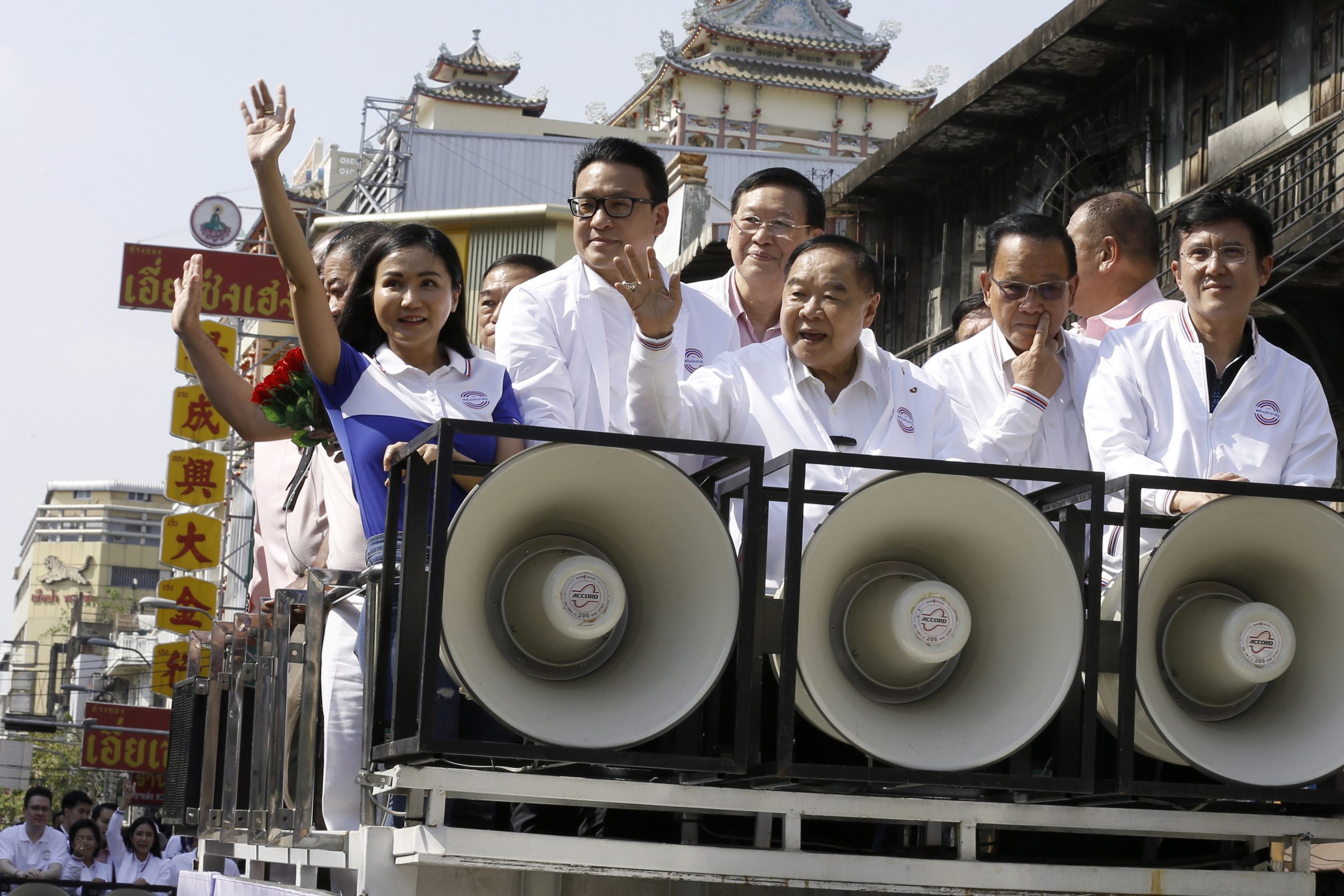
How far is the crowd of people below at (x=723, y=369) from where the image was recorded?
3.73 metres

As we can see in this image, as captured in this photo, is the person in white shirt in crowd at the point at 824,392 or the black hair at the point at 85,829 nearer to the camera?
the person in white shirt in crowd at the point at 824,392

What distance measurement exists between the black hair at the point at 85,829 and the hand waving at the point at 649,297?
11547 mm

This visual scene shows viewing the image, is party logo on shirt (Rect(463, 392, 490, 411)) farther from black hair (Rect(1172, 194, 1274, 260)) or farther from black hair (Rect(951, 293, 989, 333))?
black hair (Rect(951, 293, 989, 333))

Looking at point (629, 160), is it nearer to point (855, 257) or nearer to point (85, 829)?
point (855, 257)

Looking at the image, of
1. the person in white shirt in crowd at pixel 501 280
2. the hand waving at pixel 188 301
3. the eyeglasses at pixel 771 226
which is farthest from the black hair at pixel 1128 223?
the hand waving at pixel 188 301

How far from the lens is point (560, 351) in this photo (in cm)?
457

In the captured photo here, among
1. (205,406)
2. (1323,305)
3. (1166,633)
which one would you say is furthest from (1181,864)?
(205,406)

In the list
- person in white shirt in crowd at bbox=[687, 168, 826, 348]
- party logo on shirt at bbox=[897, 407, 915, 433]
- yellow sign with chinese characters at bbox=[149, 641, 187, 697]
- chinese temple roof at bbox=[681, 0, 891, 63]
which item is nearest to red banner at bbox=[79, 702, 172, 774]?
yellow sign with chinese characters at bbox=[149, 641, 187, 697]

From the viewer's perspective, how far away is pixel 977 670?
3.41m

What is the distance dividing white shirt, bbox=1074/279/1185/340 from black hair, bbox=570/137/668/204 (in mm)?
1410

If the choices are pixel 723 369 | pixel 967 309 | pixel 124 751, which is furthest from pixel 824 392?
pixel 124 751

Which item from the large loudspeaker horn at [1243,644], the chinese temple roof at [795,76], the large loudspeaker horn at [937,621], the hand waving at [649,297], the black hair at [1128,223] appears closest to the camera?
the large loudspeaker horn at [937,621]

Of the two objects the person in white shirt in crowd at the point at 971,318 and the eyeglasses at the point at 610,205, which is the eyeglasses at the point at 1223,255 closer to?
the eyeglasses at the point at 610,205

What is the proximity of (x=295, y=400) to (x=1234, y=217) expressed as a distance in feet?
8.11
